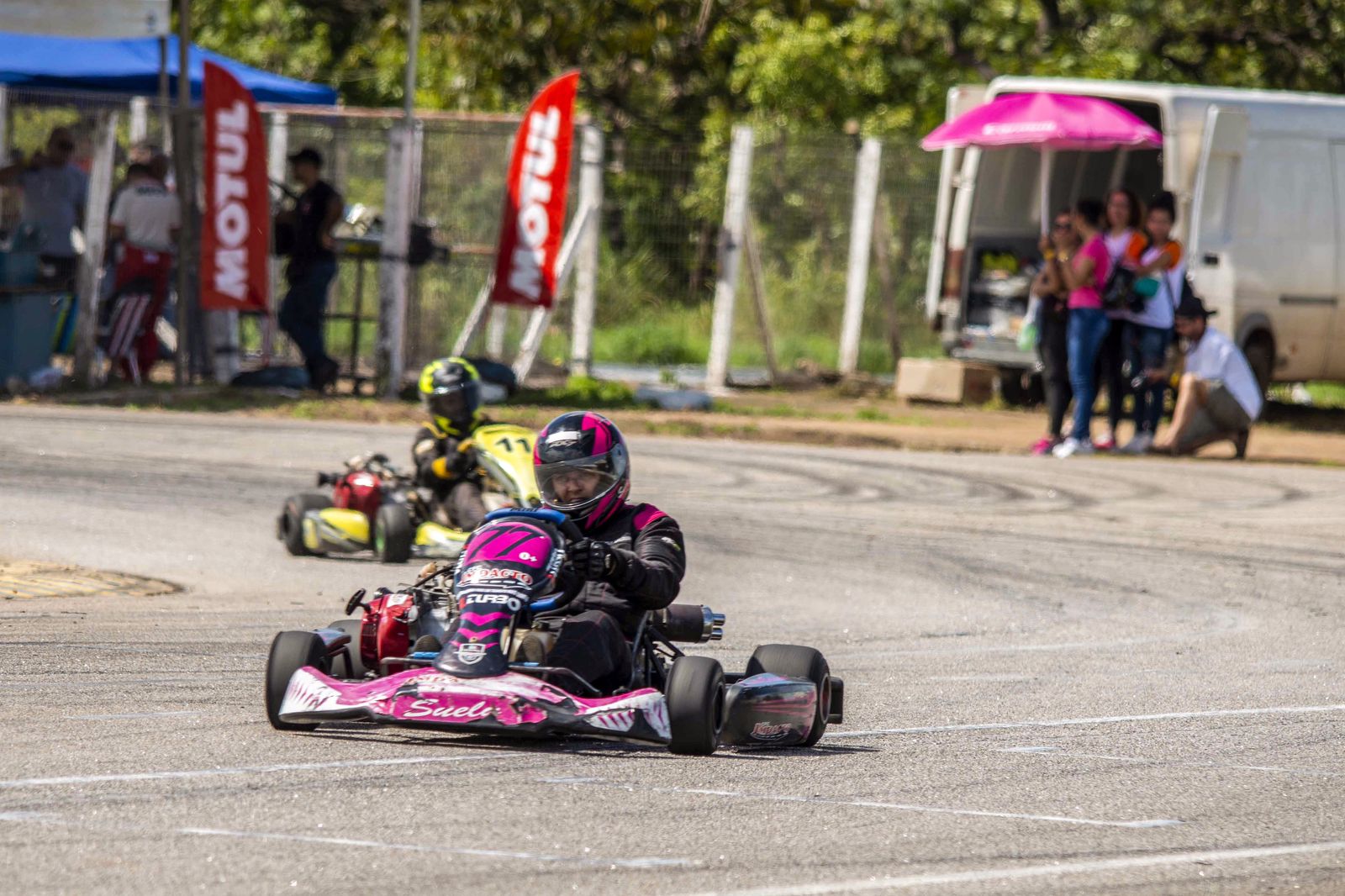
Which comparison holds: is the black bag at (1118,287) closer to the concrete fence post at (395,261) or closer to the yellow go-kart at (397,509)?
the concrete fence post at (395,261)

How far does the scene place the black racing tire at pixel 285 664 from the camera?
18.9 ft

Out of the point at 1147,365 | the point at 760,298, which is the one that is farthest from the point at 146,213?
the point at 1147,365

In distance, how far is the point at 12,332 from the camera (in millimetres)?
16156

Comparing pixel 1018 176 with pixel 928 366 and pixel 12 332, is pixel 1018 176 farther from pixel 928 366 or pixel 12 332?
pixel 12 332

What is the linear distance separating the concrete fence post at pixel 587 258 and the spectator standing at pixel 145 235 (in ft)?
11.2

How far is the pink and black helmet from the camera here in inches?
249

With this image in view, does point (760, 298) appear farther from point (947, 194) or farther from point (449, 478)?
point (449, 478)

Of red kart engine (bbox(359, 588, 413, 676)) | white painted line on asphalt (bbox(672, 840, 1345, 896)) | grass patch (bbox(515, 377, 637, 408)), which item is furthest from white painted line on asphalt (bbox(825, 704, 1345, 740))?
grass patch (bbox(515, 377, 637, 408))

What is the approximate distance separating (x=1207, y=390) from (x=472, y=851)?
1134 centimetres

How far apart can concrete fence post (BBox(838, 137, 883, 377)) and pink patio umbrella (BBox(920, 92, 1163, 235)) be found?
106 inches

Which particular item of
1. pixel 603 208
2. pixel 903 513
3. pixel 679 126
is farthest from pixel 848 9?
pixel 903 513

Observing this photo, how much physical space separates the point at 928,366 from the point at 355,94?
1290 centimetres

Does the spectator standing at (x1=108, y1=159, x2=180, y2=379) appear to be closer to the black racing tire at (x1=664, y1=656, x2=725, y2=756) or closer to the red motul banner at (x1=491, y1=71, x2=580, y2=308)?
the red motul banner at (x1=491, y1=71, x2=580, y2=308)

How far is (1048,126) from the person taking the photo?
1617 cm
